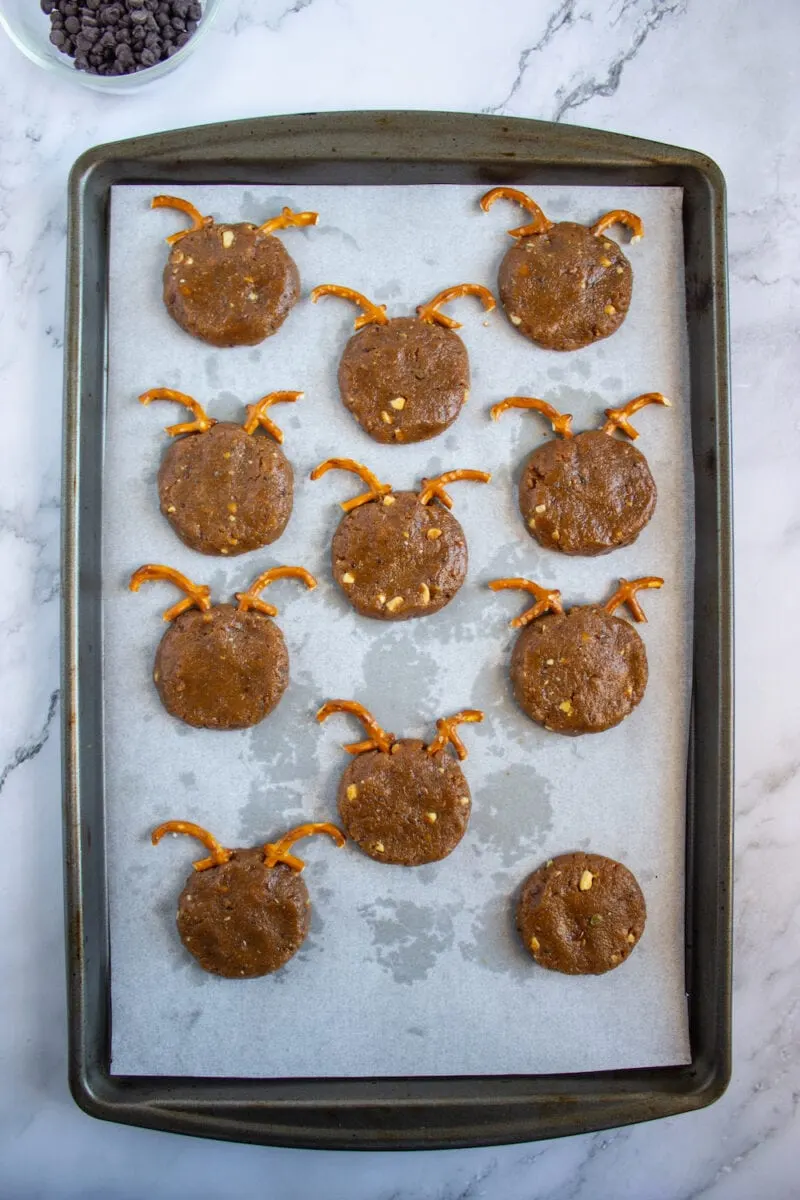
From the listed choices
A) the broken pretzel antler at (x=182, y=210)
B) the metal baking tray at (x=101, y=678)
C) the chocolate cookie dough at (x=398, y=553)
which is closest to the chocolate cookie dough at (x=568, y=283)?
the metal baking tray at (x=101, y=678)

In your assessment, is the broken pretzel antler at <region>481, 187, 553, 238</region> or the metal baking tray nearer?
the metal baking tray

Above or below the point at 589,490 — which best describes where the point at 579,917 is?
below

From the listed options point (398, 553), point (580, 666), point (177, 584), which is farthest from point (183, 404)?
point (580, 666)

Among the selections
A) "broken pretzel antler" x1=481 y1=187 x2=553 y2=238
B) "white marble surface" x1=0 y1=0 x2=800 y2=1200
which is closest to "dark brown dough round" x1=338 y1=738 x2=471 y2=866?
"white marble surface" x1=0 y1=0 x2=800 y2=1200

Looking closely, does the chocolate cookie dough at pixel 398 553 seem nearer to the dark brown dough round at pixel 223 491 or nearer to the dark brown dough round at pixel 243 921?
the dark brown dough round at pixel 223 491

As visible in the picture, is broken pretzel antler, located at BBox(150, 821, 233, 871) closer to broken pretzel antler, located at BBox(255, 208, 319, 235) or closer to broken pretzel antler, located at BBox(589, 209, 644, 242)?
broken pretzel antler, located at BBox(255, 208, 319, 235)

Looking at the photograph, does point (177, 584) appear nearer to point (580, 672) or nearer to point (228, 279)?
point (228, 279)
